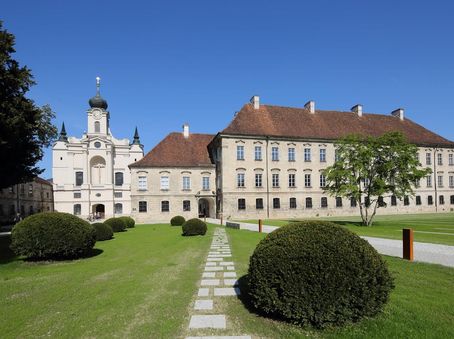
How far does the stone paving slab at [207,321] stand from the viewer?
4.91m

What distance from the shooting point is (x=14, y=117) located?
1368cm

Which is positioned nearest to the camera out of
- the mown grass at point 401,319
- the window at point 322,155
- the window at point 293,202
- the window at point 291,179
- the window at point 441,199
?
the mown grass at point 401,319

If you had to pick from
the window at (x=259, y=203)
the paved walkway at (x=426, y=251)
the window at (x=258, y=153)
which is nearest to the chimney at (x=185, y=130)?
the window at (x=258, y=153)

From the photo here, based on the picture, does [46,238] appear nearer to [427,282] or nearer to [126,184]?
[427,282]

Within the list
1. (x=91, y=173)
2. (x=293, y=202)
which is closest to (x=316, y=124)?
(x=293, y=202)

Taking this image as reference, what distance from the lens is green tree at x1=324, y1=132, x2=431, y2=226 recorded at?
24000 millimetres

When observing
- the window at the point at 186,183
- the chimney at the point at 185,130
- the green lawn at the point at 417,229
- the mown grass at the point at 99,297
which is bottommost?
the green lawn at the point at 417,229

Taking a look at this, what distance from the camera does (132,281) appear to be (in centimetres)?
779

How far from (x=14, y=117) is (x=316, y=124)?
3580 centimetres

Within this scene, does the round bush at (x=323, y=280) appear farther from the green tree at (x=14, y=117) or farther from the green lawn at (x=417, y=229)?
the green tree at (x=14, y=117)

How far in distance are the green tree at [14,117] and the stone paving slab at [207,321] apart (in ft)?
42.2

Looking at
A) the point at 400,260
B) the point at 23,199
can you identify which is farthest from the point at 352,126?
the point at 23,199

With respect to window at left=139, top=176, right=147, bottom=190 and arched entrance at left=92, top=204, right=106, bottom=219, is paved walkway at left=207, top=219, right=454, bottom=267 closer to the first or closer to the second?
window at left=139, top=176, right=147, bottom=190

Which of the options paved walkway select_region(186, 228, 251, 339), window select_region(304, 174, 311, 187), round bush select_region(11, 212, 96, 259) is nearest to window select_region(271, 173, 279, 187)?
window select_region(304, 174, 311, 187)
